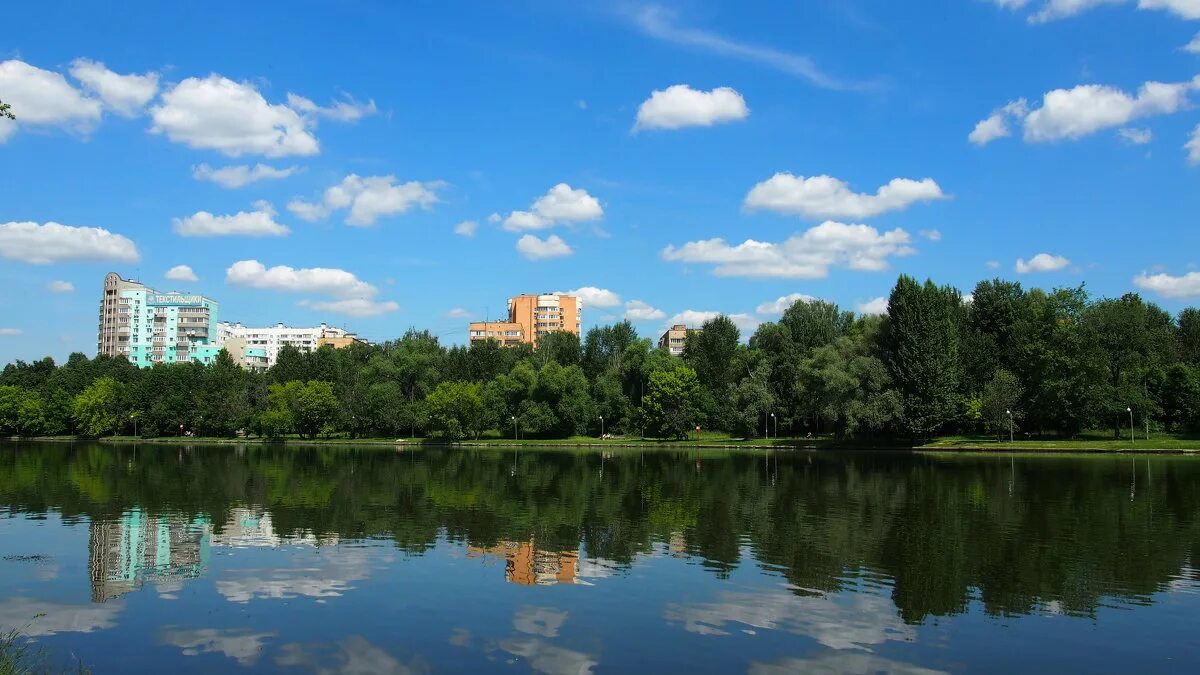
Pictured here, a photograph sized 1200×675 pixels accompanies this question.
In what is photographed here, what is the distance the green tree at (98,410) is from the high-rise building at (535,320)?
81741 millimetres

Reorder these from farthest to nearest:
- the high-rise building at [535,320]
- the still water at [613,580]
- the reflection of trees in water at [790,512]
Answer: the high-rise building at [535,320]
the reflection of trees in water at [790,512]
the still water at [613,580]

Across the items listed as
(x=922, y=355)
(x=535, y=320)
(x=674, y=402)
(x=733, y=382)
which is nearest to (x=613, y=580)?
(x=922, y=355)

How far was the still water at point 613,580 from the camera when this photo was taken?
14188 mm

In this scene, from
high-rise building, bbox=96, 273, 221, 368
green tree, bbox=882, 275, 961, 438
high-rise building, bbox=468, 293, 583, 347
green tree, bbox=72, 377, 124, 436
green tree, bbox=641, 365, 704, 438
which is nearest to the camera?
green tree, bbox=882, 275, 961, 438

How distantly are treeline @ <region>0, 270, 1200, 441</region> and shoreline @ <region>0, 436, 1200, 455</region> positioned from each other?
2600 millimetres

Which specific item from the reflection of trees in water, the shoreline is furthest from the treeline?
the reflection of trees in water

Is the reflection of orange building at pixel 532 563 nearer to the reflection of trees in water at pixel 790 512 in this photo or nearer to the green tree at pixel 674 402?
the reflection of trees in water at pixel 790 512

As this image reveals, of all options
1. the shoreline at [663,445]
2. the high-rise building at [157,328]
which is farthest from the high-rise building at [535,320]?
the shoreline at [663,445]

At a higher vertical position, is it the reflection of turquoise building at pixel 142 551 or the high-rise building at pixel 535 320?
the high-rise building at pixel 535 320

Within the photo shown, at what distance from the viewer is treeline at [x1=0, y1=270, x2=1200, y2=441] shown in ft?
254

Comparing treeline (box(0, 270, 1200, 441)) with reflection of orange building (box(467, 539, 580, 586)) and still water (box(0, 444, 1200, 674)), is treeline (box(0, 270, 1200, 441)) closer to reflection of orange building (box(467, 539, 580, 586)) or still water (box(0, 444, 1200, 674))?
still water (box(0, 444, 1200, 674))

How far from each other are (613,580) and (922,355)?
65138 mm

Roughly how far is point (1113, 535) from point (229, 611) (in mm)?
24627

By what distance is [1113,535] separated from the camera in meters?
25.2
